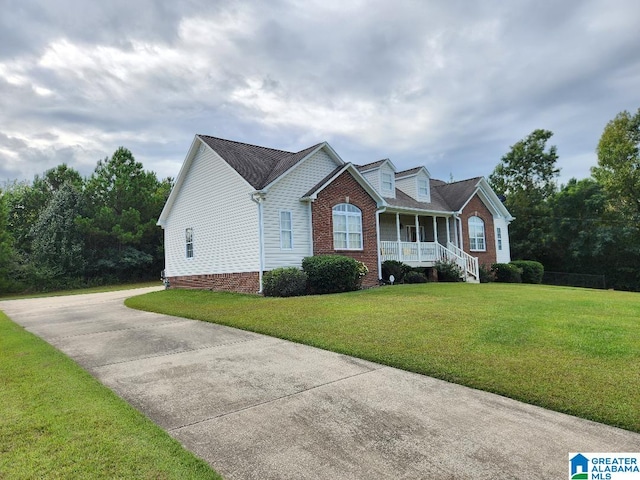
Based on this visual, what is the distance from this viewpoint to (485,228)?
2652 centimetres

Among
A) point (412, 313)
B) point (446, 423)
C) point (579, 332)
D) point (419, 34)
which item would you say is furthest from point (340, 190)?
point (446, 423)

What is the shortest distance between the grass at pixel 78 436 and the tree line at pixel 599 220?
37232mm

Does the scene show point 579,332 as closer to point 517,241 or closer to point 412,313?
point 412,313

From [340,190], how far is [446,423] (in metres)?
14.5

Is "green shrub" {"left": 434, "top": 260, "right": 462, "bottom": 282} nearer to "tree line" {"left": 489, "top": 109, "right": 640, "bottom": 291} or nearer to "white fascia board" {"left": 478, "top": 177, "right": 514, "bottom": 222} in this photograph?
"white fascia board" {"left": 478, "top": 177, "right": 514, "bottom": 222}

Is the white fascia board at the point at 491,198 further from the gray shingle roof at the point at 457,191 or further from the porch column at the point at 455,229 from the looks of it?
the porch column at the point at 455,229

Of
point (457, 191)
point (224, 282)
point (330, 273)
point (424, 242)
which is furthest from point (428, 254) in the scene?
point (224, 282)

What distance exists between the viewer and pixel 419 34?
1190cm

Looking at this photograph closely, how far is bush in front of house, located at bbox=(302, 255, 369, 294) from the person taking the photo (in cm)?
1521

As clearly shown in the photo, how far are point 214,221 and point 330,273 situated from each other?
6247 millimetres

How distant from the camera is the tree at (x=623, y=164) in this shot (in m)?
33.8

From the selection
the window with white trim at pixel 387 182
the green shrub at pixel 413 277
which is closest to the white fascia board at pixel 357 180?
the window with white trim at pixel 387 182

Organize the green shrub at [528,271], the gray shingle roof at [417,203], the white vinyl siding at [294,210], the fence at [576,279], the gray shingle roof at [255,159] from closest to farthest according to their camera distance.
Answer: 1. the white vinyl siding at [294,210]
2. the gray shingle roof at [255,159]
3. the gray shingle roof at [417,203]
4. the green shrub at [528,271]
5. the fence at [576,279]

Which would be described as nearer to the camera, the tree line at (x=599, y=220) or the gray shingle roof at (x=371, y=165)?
the gray shingle roof at (x=371, y=165)
